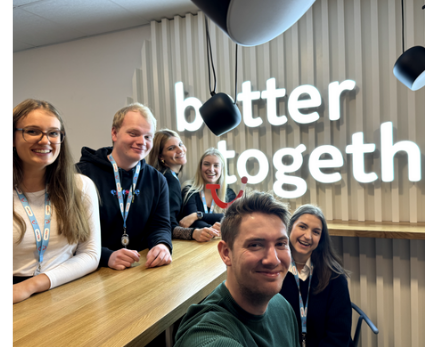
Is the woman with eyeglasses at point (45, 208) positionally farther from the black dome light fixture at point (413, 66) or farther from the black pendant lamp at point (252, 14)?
the black dome light fixture at point (413, 66)

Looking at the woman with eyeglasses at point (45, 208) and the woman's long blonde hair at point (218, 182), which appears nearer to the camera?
the woman with eyeglasses at point (45, 208)

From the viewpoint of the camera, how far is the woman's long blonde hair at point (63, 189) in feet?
5.16

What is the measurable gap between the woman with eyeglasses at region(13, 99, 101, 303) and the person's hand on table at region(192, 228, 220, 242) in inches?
35.3

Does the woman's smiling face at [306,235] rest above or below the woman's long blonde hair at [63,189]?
below

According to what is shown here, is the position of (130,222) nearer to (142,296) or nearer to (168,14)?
(142,296)

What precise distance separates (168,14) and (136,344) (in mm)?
3582

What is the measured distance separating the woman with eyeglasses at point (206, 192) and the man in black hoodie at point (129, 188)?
26.0 inches

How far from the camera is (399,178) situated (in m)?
3.03

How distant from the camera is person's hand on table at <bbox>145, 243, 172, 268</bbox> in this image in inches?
72.8

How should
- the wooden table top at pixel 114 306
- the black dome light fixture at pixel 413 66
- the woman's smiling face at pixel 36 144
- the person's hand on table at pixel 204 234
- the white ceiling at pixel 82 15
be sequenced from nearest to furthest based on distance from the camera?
1. the wooden table top at pixel 114 306
2. the woman's smiling face at pixel 36 144
3. the black dome light fixture at pixel 413 66
4. the person's hand on table at pixel 204 234
5. the white ceiling at pixel 82 15

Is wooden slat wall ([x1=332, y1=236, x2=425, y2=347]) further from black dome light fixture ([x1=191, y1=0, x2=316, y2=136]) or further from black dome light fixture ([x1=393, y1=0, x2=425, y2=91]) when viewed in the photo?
black dome light fixture ([x1=191, y1=0, x2=316, y2=136])

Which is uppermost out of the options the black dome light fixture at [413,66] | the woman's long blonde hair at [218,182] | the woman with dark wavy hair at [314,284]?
the black dome light fixture at [413,66]

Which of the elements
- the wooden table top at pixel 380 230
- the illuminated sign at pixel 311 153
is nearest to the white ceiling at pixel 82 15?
the illuminated sign at pixel 311 153

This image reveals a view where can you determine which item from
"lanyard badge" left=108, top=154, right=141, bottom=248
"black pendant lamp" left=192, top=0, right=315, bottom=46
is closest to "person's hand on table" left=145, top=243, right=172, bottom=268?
"lanyard badge" left=108, top=154, right=141, bottom=248
